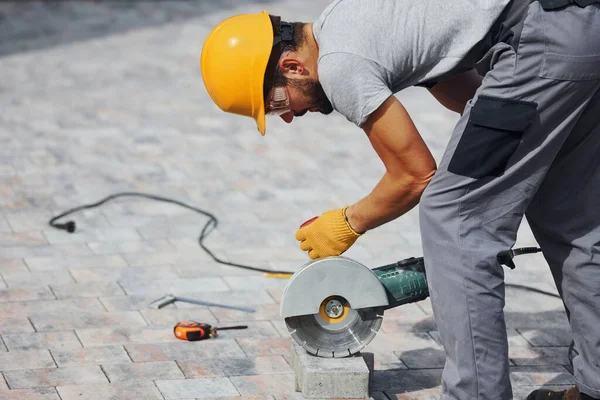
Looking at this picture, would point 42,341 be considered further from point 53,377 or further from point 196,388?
point 196,388

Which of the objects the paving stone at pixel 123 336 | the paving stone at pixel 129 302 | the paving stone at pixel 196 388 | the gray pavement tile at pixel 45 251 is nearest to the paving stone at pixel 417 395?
the paving stone at pixel 196 388

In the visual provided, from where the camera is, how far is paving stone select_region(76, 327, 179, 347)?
12.6ft

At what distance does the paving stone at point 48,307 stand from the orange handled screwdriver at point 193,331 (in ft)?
1.43

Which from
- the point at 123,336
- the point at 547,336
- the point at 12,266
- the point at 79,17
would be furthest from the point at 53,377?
the point at 79,17

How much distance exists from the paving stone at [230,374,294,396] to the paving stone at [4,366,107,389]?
1.59ft

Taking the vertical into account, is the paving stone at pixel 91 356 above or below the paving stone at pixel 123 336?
above

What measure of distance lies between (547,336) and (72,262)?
2.17 metres

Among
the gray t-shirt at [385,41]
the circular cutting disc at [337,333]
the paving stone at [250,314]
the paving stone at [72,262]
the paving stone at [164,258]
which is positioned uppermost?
the gray t-shirt at [385,41]

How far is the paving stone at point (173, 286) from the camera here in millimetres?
4344

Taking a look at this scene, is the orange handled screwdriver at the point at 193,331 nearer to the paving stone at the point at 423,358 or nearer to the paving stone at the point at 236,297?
the paving stone at the point at 236,297

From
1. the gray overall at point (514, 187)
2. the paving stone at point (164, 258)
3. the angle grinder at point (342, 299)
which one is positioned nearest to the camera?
the gray overall at point (514, 187)

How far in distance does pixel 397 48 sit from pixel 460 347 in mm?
911

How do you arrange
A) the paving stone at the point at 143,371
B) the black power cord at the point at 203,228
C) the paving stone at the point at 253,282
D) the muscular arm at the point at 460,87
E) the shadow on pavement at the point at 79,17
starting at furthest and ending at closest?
the shadow on pavement at the point at 79,17, the black power cord at the point at 203,228, the paving stone at the point at 253,282, the paving stone at the point at 143,371, the muscular arm at the point at 460,87

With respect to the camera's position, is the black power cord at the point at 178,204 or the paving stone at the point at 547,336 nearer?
the paving stone at the point at 547,336
